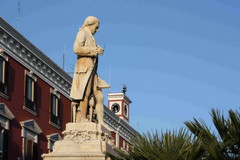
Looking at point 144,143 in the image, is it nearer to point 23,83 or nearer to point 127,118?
point 23,83

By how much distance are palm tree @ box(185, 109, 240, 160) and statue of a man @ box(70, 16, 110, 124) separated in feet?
10.1

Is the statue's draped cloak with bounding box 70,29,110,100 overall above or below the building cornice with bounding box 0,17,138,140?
below

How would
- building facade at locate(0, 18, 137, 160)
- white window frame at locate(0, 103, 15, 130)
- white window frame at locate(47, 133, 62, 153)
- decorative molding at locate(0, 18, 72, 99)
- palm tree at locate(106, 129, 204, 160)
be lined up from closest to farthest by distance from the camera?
palm tree at locate(106, 129, 204, 160) < white window frame at locate(0, 103, 15, 130) < building facade at locate(0, 18, 137, 160) < decorative molding at locate(0, 18, 72, 99) < white window frame at locate(47, 133, 62, 153)

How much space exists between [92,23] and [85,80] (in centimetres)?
192

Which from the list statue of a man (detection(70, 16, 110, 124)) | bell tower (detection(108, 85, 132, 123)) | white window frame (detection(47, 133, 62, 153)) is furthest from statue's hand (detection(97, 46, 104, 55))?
bell tower (detection(108, 85, 132, 123))

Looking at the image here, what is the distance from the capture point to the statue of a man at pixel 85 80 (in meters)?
19.0

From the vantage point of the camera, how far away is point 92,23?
65.1 feet

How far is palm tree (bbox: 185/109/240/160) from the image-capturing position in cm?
1725

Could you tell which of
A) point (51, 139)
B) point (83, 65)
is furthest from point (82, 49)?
point (51, 139)

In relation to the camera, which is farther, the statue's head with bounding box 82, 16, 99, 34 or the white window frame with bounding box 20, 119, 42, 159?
the white window frame with bounding box 20, 119, 42, 159

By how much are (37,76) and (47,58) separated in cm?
167

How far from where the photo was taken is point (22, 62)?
3528cm

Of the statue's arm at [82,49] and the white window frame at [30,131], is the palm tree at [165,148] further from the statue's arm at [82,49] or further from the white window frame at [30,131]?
the white window frame at [30,131]

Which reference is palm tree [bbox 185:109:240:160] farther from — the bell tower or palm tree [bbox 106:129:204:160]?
the bell tower
